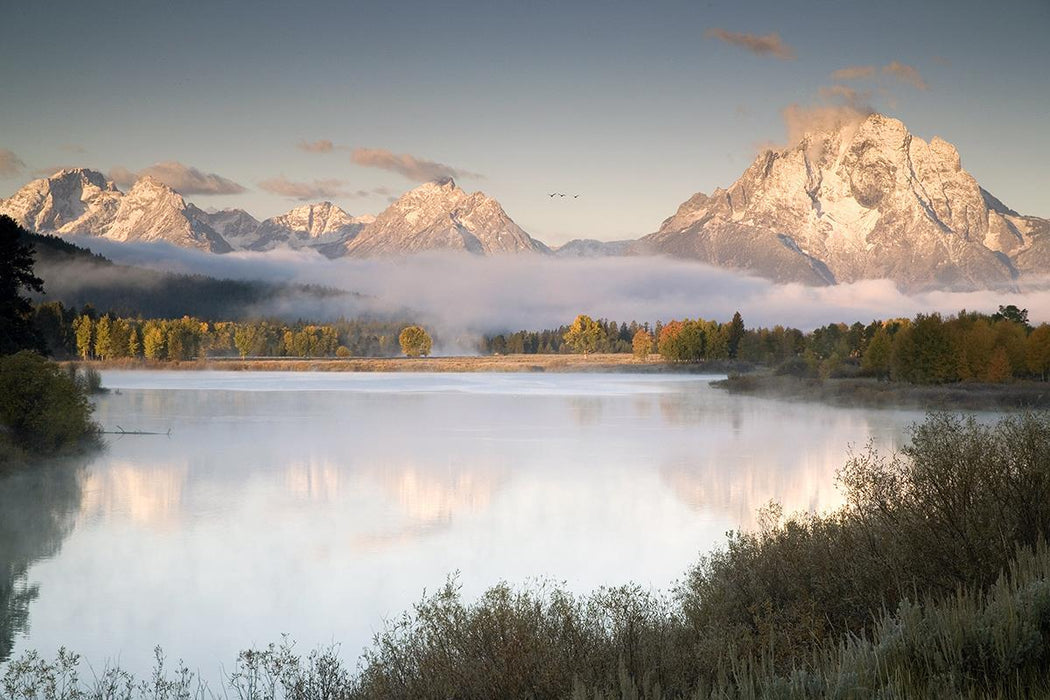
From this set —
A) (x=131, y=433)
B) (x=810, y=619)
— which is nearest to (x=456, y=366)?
(x=131, y=433)

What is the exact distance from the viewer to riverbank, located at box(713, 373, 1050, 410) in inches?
2707

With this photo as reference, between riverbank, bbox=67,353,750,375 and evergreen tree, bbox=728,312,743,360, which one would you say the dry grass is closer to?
riverbank, bbox=67,353,750,375

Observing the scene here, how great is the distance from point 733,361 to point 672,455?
122481mm

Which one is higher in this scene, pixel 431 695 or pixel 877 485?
pixel 877 485

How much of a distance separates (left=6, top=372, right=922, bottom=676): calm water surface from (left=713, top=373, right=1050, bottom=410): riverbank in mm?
16563

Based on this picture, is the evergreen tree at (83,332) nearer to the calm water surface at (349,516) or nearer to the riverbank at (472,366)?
the riverbank at (472,366)

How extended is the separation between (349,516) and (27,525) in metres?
9.02

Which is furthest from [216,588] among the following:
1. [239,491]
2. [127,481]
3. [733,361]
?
[733,361]

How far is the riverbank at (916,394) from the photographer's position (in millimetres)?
68750

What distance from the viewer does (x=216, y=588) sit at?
18.8 m

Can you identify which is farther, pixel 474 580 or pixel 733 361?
pixel 733 361

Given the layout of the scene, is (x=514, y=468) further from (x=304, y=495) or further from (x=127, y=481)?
(x=127, y=481)

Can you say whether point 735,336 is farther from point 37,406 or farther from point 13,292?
point 37,406

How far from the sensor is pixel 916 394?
243ft
